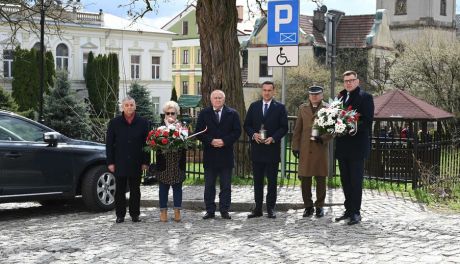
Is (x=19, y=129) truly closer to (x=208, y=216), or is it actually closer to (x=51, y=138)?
(x=51, y=138)

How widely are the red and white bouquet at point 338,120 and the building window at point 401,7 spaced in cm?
5579

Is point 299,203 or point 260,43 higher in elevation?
point 260,43

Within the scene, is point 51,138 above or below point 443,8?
below

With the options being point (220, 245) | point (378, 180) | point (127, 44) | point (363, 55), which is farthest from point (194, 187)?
point (127, 44)

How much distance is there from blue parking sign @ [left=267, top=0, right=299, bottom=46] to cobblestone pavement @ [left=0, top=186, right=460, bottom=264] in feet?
10.9

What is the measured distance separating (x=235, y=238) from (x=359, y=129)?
2.34 meters

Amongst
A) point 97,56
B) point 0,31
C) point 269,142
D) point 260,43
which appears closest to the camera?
point 269,142

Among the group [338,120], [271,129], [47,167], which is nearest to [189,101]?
[47,167]

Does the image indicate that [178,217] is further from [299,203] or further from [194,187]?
[194,187]

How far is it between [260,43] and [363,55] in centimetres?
1182

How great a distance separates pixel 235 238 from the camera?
8141 millimetres

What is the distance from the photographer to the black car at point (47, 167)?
950 cm

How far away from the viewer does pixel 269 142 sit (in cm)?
940

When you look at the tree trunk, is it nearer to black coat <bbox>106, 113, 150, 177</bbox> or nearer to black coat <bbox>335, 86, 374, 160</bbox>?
black coat <bbox>106, 113, 150, 177</bbox>
